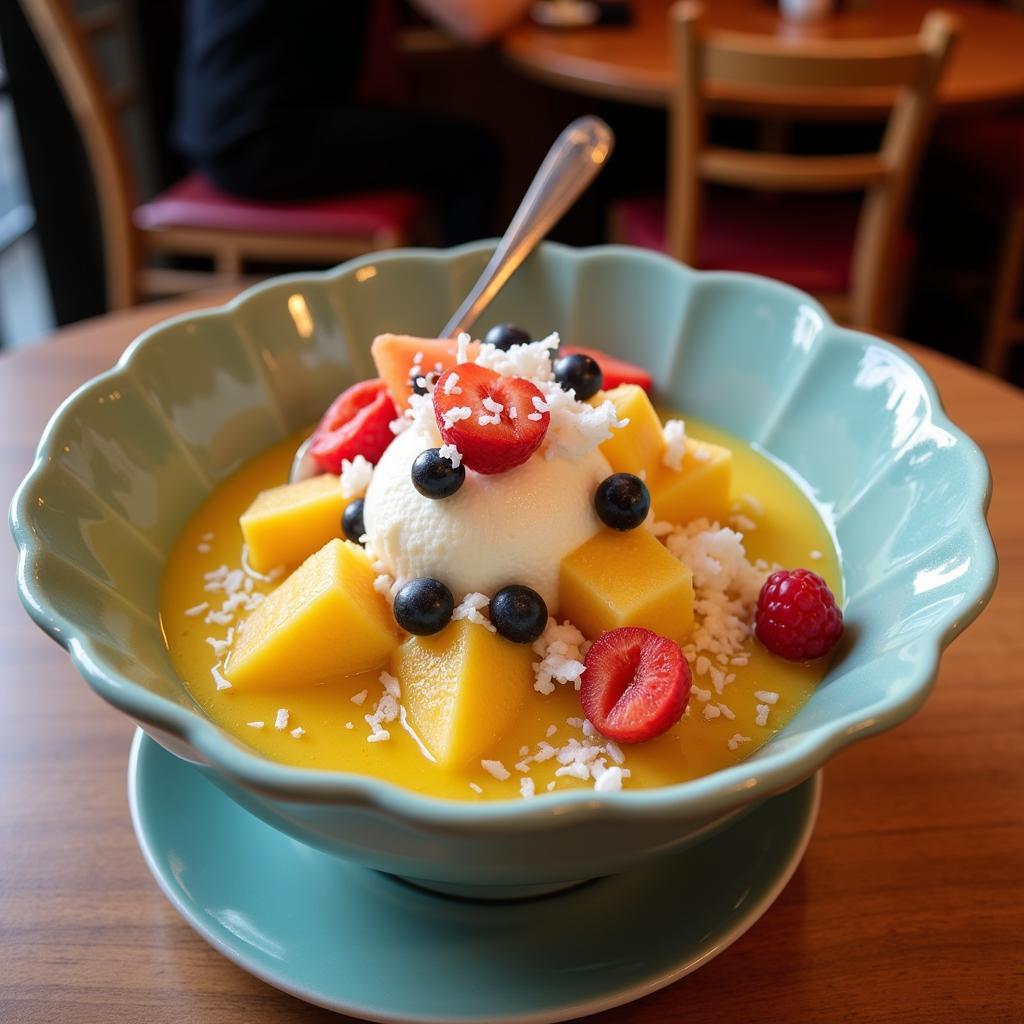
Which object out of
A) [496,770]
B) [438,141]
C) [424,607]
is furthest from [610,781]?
[438,141]

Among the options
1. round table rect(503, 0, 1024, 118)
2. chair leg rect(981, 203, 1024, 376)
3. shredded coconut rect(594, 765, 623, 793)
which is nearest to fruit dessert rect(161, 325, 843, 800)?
shredded coconut rect(594, 765, 623, 793)

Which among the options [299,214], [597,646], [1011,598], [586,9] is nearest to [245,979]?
[597,646]

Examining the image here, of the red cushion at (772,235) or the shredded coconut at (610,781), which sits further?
the red cushion at (772,235)

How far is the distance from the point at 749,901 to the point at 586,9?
2.74 metres

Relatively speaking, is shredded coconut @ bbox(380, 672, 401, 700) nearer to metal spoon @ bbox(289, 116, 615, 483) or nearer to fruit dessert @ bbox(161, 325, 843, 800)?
fruit dessert @ bbox(161, 325, 843, 800)

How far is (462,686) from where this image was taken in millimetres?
820

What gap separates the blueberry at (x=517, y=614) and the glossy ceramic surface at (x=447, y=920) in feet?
0.66

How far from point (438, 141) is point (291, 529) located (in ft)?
6.32

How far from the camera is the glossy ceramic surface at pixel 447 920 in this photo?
69cm

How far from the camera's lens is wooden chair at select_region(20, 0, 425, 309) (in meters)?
2.49

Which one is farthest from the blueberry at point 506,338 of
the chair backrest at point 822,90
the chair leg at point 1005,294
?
the chair leg at point 1005,294

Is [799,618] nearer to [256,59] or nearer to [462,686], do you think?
[462,686]

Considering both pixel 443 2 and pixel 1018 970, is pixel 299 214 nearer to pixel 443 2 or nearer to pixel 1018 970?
pixel 443 2

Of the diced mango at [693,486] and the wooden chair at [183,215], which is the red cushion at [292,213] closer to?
the wooden chair at [183,215]
